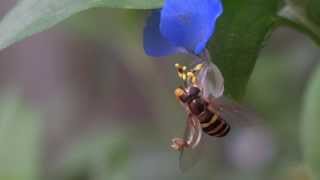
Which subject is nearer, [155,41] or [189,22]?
[189,22]

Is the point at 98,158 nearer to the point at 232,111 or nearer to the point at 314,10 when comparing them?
the point at 232,111

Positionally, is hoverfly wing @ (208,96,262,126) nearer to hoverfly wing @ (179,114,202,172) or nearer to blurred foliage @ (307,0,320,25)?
hoverfly wing @ (179,114,202,172)

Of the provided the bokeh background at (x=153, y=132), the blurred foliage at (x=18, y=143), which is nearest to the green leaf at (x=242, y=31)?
the bokeh background at (x=153, y=132)

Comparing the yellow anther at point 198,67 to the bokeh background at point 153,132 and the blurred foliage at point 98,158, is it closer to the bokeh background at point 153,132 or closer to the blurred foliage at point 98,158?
the bokeh background at point 153,132

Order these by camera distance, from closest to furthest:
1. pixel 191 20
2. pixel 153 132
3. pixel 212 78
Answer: pixel 191 20 < pixel 212 78 < pixel 153 132

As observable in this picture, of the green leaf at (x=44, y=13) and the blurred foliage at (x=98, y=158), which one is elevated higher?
the green leaf at (x=44, y=13)

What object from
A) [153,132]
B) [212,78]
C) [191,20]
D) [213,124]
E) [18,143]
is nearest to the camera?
[191,20]

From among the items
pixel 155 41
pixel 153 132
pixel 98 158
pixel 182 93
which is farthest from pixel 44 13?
pixel 153 132
